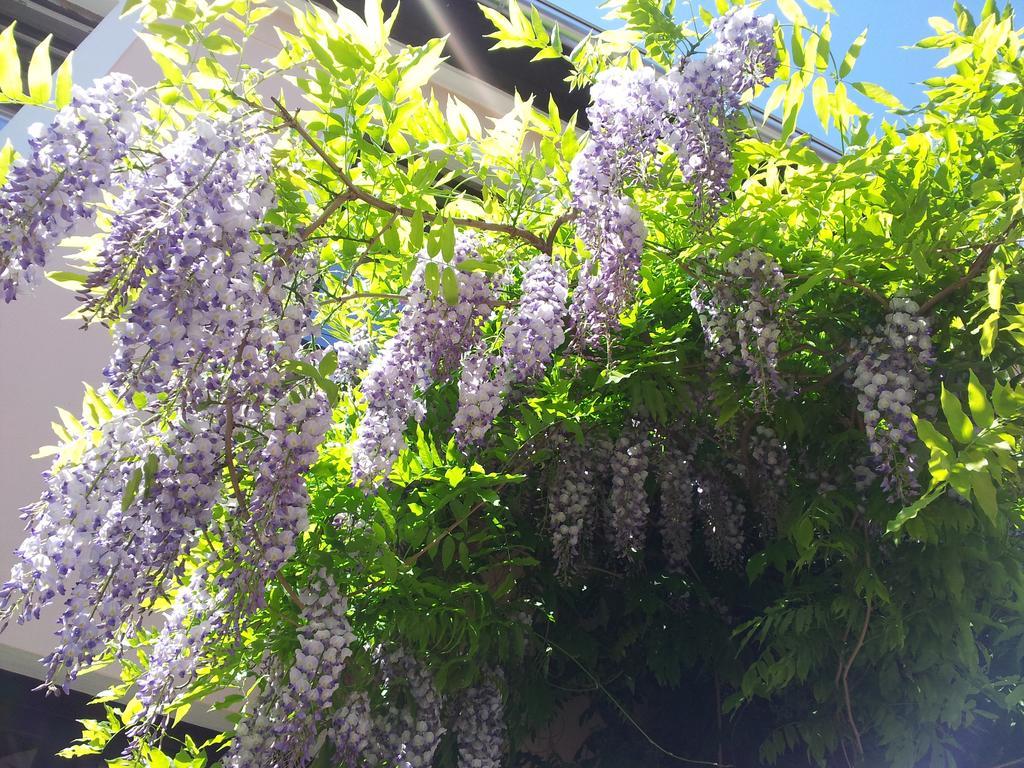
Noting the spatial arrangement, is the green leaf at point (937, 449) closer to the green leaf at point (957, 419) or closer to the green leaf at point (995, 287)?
the green leaf at point (957, 419)

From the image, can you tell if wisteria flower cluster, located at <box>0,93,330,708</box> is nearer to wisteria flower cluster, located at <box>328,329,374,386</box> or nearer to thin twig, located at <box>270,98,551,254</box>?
thin twig, located at <box>270,98,551,254</box>

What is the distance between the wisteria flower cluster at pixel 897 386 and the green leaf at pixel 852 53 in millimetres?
522

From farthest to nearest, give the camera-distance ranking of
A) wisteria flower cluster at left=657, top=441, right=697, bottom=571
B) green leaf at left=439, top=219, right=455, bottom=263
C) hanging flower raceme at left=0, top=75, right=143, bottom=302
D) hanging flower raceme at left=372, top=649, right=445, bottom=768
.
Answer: wisteria flower cluster at left=657, top=441, right=697, bottom=571
hanging flower raceme at left=372, top=649, right=445, bottom=768
green leaf at left=439, top=219, right=455, bottom=263
hanging flower raceme at left=0, top=75, right=143, bottom=302

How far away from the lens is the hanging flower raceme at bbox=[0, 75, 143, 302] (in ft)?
5.02

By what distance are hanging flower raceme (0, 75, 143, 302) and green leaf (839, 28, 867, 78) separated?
1371 mm

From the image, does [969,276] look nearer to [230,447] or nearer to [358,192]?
[358,192]

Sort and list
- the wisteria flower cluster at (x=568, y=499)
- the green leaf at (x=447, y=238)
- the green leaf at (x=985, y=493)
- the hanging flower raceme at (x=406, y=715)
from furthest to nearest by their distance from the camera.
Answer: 1. the wisteria flower cluster at (x=568, y=499)
2. the hanging flower raceme at (x=406, y=715)
3. the green leaf at (x=447, y=238)
4. the green leaf at (x=985, y=493)

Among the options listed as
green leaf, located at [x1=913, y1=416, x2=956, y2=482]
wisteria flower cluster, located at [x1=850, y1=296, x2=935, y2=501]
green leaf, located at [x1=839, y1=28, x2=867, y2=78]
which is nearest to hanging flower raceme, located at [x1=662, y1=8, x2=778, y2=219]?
green leaf, located at [x1=839, y1=28, x2=867, y2=78]

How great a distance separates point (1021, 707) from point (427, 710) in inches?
61.7

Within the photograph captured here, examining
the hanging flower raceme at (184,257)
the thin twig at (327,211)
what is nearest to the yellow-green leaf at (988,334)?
the thin twig at (327,211)

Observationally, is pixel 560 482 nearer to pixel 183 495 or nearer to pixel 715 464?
pixel 715 464

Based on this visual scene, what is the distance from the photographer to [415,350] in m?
2.18

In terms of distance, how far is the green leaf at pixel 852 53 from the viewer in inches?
72.6

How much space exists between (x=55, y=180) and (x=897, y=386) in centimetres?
170
